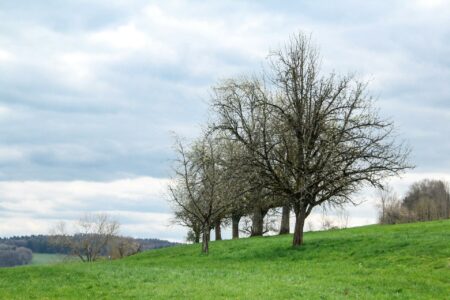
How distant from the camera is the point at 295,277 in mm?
25391

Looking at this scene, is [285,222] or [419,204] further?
[419,204]

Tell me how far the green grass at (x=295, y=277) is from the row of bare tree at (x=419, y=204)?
4826 cm

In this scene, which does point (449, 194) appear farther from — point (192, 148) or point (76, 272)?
point (76, 272)

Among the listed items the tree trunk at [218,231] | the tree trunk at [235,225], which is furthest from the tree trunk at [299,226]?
the tree trunk at [218,231]

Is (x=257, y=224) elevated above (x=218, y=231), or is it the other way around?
(x=257, y=224)

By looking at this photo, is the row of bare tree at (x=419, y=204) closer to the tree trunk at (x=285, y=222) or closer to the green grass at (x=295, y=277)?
the tree trunk at (x=285, y=222)

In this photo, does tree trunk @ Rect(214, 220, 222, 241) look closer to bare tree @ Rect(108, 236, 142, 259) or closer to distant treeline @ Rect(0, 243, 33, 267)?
bare tree @ Rect(108, 236, 142, 259)

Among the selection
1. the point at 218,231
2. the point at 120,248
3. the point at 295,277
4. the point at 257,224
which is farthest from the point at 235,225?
the point at 295,277

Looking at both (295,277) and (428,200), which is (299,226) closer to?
(295,277)

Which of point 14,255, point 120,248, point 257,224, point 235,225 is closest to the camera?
point 257,224

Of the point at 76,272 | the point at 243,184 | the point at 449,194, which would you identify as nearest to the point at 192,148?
the point at 243,184

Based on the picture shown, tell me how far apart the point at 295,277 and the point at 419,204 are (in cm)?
8257

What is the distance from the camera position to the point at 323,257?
111 ft

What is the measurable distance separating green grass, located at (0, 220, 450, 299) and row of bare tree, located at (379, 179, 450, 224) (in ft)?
158
